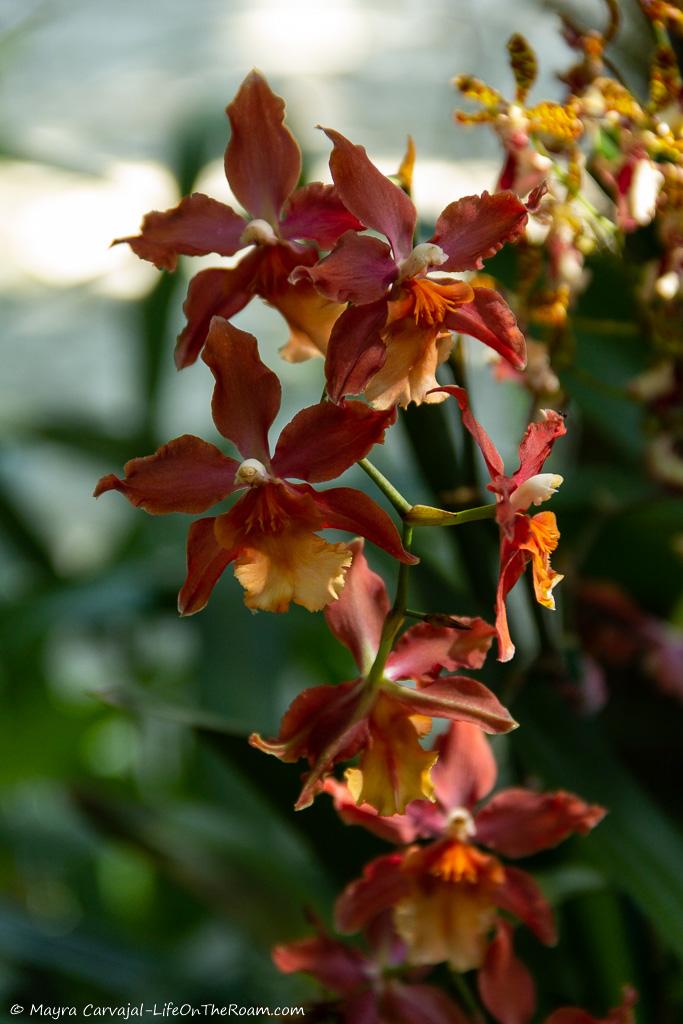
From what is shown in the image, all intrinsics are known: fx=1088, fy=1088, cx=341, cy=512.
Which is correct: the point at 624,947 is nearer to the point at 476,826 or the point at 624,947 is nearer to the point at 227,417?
the point at 476,826

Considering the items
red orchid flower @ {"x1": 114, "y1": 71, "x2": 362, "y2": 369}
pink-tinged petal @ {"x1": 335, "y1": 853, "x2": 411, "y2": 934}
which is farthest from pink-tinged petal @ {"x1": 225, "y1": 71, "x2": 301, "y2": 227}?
pink-tinged petal @ {"x1": 335, "y1": 853, "x2": 411, "y2": 934}

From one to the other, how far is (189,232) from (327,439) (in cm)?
9

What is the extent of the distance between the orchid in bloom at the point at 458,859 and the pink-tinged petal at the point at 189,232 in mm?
184

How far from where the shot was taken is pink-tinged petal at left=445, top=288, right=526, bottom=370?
0.32 meters

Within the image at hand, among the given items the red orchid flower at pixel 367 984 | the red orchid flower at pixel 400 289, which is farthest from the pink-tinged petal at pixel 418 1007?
the red orchid flower at pixel 400 289

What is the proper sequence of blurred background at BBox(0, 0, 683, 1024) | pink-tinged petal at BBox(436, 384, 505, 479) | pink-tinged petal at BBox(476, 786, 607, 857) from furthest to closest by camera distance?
blurred background at BBox(0, 0, 683, 1024) → pink-tinged petal at BBox(476, 786, 607, 857) → pink-tinged petal at BBox(436, 384, 505, 479)

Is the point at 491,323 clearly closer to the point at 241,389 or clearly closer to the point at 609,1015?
the point at 241,389

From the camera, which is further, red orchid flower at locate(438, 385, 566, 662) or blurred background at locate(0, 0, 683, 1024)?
blurred background at locate(0, 0, 683, 1024)

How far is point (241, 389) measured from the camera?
0.33 metres

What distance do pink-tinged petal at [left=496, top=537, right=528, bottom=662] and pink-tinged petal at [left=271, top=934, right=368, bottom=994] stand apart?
17 centimetres

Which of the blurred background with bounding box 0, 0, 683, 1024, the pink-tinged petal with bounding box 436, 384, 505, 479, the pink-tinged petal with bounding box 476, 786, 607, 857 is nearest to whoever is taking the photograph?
the pink-tinged petal with bounding box 436, 384, 505, 479

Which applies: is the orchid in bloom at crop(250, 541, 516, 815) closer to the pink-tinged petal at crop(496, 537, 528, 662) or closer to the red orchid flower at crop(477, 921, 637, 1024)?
the pink-tinged petal at crop(496, 537, 528, 662)

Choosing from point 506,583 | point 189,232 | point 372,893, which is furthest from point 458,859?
point 189,232

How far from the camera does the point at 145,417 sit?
118 centimetres
